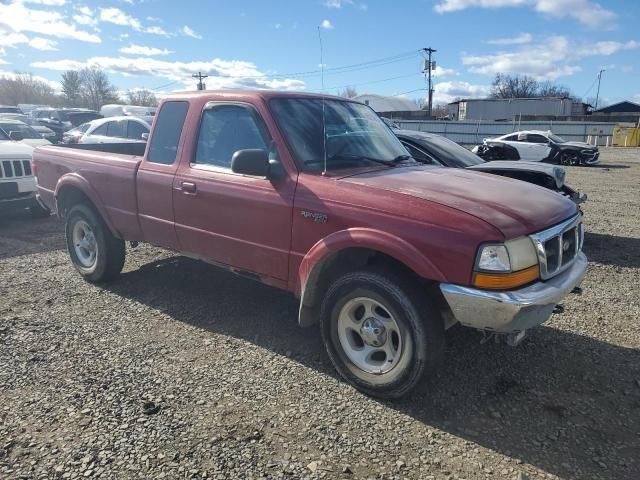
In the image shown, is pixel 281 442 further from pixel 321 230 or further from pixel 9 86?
pixel 9 86

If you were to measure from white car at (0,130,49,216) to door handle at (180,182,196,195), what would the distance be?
4752mm

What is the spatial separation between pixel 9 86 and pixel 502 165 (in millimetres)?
102823

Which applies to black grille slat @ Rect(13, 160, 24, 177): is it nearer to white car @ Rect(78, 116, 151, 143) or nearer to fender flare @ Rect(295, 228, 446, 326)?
white car @ Rect(78, 116, 151, 143)

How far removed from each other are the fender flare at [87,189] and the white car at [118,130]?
20.3 feet

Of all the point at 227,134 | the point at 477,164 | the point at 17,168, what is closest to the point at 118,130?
the point at 17,168

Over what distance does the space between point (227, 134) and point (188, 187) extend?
1.83 feet

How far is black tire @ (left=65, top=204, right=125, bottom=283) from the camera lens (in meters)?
5.15

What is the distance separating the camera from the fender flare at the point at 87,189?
5035mm

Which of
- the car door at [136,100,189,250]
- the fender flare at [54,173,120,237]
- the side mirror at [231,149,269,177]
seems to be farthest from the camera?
the fender flare at [54,173,120,237]

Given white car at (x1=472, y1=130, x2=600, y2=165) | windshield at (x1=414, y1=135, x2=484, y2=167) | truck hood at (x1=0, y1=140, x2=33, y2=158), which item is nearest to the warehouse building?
white car at (x1=472, y1=130, x2=600, y2=165)

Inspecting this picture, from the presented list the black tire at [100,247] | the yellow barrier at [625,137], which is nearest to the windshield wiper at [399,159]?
the black tire at [100,247]

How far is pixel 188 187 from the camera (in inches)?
163

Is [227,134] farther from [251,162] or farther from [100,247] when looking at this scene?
[100,247]

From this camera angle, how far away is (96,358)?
12.4 ft
